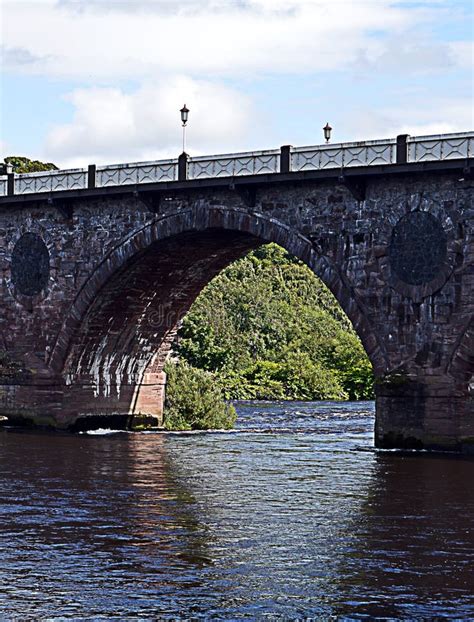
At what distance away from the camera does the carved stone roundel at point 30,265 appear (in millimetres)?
61625

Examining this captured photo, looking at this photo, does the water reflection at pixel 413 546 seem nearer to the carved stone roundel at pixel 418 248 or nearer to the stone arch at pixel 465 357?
the stone arch at pixel 465 357

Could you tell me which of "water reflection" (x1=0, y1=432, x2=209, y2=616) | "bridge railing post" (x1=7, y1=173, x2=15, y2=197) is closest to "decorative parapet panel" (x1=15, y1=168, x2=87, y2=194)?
"bridge railing post" (x1=7, y1=173, x2=15, y2=197)

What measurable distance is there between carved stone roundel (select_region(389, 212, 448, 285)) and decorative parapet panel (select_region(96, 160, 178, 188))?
1179 centimetres

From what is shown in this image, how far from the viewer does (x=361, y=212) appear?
49.4 metres

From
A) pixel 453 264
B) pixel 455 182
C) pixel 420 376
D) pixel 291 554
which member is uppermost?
pixel 455 182

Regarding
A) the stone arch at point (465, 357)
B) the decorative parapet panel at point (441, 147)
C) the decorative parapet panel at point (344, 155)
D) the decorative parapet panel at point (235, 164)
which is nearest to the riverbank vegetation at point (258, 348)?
the decorative parapet panel at point (235, 164)

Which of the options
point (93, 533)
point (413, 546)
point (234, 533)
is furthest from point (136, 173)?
point (413, 546)

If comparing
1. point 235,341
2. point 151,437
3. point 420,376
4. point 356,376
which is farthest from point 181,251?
point 235,341

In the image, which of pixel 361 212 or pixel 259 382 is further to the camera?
pixel 259 382

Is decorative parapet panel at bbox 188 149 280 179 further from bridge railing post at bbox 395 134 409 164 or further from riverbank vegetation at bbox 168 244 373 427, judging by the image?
riverbank vegetation at bbox 168 244 373 427

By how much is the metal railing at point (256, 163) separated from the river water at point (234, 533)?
1081 cm

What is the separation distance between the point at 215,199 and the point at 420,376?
479 inches

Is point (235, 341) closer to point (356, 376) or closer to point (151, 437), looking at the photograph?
point (356, 376)

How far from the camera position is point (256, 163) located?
52.5m
